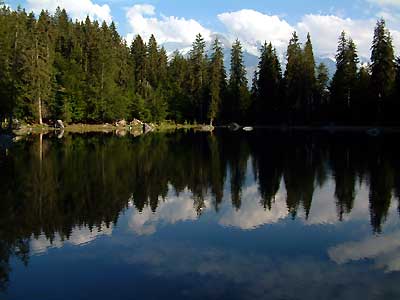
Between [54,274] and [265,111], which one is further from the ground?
[265,111]

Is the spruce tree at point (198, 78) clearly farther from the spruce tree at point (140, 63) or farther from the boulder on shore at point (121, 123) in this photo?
the boulder on shore at point (121, 123)

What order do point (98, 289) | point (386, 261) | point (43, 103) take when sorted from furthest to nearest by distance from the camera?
point (43, 103), point (386, 261), point (98, 289)

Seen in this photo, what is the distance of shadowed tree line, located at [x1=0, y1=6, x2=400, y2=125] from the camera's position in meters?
80.9

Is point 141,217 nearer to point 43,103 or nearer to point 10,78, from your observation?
point 10,78

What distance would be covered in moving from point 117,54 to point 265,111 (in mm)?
37888

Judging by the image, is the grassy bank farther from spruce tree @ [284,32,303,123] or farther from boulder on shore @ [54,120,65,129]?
spruce tree @ [284,32,303,123]

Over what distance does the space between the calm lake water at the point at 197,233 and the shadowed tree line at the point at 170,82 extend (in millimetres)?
41897

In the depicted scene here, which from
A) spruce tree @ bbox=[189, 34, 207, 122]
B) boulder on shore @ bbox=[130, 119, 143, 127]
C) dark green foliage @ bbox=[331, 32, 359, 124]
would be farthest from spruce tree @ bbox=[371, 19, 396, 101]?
boulder on shore @ bbox=[130, 119, 143, 127]

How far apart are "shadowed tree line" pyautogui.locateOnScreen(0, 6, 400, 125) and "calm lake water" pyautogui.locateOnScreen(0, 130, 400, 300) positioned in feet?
137

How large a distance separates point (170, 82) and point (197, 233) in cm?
10861

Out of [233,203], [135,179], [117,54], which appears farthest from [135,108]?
[233,203]

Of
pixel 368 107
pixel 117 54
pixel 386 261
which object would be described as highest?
pixel 117 54

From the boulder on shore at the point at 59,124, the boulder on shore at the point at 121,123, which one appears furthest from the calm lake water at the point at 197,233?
the boulder on shore at the point at 121,123

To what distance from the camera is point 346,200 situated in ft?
72.7
